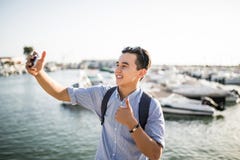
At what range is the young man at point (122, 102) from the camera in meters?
2.06

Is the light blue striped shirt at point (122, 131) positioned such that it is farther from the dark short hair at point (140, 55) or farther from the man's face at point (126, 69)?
the dark short hair at point (140, 55)

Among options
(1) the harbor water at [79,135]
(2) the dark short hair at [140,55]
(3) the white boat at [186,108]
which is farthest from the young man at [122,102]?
(3) the white boat at [186,108]

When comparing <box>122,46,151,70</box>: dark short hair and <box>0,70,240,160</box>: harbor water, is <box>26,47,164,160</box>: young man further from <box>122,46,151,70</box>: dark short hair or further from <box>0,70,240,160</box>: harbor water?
<box>0,70,240,160</box>: harbor water

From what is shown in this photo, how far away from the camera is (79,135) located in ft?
51.1

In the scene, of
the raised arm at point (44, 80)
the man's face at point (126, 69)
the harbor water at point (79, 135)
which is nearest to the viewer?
the man's face at point (126, 69)

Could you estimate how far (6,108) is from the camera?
2480 cm

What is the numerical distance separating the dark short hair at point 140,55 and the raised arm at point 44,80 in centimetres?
75

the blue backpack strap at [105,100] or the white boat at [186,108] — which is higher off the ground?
the blue backpack strap at [105,100]

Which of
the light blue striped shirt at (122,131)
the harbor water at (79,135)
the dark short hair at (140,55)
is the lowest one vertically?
the harbor water at (79,135)

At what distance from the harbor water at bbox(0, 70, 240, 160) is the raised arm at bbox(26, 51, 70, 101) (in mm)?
10114

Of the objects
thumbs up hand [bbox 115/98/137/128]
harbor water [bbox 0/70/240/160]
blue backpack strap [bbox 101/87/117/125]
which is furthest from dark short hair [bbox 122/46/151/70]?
harbor water [bbox 0/70/240/160]

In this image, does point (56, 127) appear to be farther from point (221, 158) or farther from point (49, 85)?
point (49, 85)

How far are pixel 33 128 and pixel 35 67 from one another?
51.5 feet

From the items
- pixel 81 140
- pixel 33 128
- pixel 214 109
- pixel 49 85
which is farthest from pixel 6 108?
pixel 49 85
